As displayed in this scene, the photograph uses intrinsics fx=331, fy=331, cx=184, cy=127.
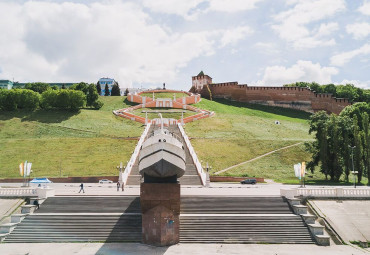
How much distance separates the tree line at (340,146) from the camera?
34688 mm

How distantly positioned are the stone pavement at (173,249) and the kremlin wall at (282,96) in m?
80.6

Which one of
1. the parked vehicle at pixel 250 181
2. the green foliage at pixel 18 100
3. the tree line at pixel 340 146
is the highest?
the green foliage at pixel 18 100

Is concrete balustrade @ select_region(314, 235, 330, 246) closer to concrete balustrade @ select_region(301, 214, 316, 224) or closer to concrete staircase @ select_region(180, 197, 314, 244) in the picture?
concrete staircase @ select_region(180, 197, 314, 244)

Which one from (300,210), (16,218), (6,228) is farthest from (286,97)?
(6,228)

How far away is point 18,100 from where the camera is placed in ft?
224

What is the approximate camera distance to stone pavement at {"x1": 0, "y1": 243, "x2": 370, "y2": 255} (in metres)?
17.6

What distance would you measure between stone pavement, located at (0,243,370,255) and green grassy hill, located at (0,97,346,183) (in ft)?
63.3

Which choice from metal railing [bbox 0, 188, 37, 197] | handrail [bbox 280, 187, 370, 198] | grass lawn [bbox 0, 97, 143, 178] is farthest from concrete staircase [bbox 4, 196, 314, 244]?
grass lawn [bbox 0, 97, 143, 178]

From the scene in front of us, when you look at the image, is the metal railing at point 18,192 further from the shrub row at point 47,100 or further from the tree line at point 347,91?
the tree line at point 347,91

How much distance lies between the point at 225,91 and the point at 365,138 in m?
69.2

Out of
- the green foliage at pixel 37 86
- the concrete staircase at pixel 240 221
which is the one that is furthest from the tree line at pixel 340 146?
the green foliage at pixel 37 86

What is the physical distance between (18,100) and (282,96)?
69035mm

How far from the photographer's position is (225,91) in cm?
10262

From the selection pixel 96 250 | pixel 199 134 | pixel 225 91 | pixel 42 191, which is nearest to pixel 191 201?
pixel 96 250
